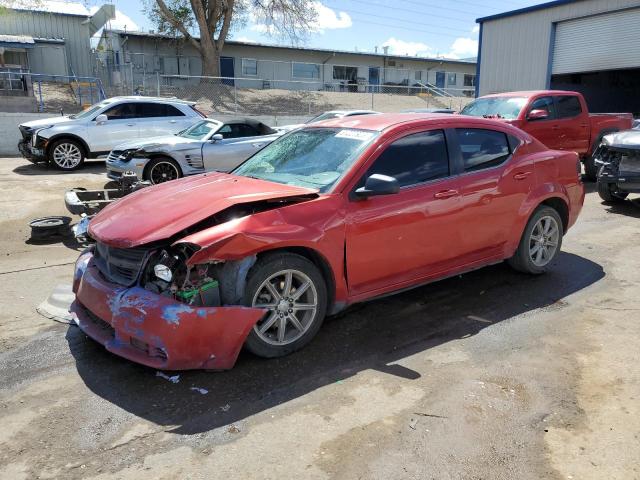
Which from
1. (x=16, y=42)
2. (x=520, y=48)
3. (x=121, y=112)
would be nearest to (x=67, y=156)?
(x=121, y=112)

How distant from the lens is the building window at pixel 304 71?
36609 millimetres

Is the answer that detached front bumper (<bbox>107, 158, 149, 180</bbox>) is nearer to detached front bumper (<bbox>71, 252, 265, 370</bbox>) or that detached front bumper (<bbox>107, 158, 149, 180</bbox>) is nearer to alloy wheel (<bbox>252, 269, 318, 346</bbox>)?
detached front bumper (<bbox>71, 252, 265, 370</bbox>)

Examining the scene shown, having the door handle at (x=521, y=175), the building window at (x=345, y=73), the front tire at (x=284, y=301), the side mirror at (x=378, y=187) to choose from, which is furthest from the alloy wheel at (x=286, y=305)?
the building window at (x=345, y=73)

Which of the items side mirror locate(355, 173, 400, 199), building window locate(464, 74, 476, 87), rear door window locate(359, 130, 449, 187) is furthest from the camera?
building window locate(464, 74, 476, 87)

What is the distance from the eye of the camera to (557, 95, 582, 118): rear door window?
11.1 metres

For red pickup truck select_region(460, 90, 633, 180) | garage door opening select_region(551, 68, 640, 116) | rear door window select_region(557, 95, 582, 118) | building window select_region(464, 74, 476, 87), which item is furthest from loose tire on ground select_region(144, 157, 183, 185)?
building window select_region(464, 74, 476, 87)

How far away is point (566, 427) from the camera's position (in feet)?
10.0

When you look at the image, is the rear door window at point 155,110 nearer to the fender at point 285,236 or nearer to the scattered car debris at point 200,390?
the fender at point 285,236

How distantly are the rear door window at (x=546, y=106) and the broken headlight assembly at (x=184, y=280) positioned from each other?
916cm

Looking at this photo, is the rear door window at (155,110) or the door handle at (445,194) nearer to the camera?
the door handle at (445,194)

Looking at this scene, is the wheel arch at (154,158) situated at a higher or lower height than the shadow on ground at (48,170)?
higher

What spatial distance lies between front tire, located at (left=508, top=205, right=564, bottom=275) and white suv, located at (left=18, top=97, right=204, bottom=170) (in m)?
10.6

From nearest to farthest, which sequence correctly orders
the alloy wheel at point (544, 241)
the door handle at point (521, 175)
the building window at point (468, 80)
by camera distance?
the door handle at point (521, 175), the alloy wheel at point (544, 241), the building window at point (468, 80)

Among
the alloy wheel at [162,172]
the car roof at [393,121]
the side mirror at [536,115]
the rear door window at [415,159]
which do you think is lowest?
the alloy wheel at [162,172]
